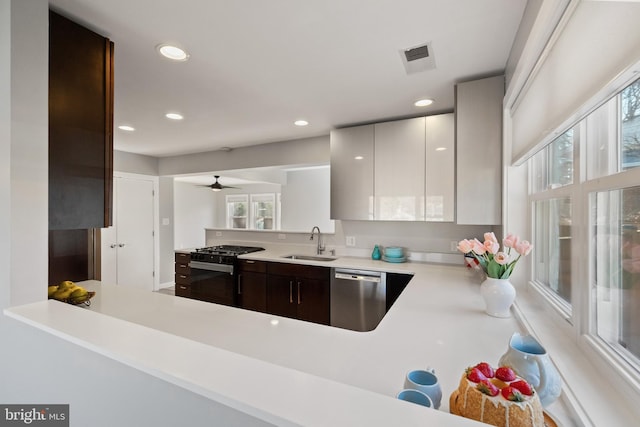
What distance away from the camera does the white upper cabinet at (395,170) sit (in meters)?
2.55

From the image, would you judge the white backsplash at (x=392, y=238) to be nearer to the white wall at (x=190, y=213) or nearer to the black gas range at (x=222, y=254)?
the black gas range at (x=222, y=254)

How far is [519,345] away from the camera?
0.75 metres

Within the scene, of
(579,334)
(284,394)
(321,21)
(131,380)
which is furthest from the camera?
(321,21)

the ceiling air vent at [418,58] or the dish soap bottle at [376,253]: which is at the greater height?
the ceiling air vent at [418,58]

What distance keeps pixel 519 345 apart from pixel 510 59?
5.25 feet

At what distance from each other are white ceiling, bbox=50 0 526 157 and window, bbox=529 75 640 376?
28.8 inches

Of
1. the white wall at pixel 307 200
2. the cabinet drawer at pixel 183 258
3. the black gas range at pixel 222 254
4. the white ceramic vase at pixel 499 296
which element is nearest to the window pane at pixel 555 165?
the white ceramic vase at pixel 499 296

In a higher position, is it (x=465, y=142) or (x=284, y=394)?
→ (x=465, y=142)

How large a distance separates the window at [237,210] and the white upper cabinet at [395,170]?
19.2 feet

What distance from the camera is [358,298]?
2711 millimetres

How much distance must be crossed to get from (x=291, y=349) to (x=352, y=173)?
2.19 metres

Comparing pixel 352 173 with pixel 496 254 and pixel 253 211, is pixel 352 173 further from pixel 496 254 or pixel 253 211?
pixel 253 211

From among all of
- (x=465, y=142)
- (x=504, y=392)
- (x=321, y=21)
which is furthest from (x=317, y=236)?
(x=504, y=392)

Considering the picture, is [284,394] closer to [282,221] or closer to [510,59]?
[510,59]
